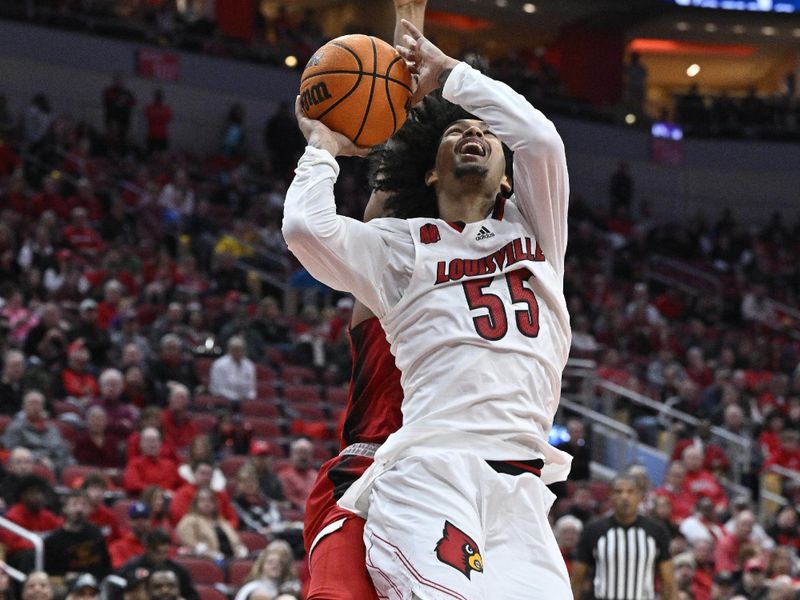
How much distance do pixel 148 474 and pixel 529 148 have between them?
23.8 feet

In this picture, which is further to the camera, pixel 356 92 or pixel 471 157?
pixel 356 92

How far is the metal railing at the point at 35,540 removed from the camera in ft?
28.5

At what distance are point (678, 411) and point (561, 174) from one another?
1314 centimetres

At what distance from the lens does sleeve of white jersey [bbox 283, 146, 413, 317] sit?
3957 mm

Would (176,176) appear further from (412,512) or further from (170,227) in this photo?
(412,512)

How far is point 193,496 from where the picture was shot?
34.0 feet

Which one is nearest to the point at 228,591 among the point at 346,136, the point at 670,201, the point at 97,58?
the point at 346,136

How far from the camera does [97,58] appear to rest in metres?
21.9

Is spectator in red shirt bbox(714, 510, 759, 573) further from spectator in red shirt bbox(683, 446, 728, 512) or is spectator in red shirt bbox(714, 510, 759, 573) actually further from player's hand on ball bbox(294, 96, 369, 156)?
player's hand on ball bbox(294, 96, 369, 156)

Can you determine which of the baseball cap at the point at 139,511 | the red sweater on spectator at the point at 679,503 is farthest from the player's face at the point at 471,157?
the red sweater on spectator at the point at 679,503

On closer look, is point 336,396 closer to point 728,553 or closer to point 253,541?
point 253,541

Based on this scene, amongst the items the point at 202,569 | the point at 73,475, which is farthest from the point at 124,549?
the point at 73,475

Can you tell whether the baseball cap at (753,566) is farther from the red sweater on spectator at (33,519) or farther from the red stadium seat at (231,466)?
the red sweater on spectator at (33,519)

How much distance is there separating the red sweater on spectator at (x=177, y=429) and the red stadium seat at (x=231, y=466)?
412mm
